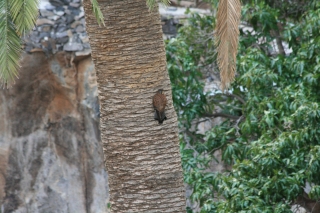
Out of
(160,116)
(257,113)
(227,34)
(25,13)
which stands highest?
(25,13)

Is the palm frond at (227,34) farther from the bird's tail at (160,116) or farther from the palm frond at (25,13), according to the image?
the palm frond at (25,13)

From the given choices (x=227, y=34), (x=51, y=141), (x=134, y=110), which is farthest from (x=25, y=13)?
(x=51, y=141)

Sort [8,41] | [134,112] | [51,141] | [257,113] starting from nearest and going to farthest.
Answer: [8,41], [134,112], [257,113], [51,141]

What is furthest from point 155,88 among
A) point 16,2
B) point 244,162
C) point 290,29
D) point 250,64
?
point 290,29

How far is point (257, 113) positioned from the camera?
7988mm

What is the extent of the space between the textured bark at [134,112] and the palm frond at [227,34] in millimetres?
A: 577

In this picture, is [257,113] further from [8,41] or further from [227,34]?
[8,41]

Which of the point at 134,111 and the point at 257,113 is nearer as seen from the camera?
the point at 134,111

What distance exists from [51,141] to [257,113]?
17.3ft

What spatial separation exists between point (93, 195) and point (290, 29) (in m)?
5.38

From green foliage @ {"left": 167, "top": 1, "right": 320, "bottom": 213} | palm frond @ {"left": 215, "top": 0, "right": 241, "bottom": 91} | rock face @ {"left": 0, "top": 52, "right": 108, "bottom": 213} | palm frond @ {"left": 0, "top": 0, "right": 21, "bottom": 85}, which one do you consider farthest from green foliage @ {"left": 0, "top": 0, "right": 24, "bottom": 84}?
rock face @ {"left": 0, "top": 52, "right": 108, "bottom": 213}

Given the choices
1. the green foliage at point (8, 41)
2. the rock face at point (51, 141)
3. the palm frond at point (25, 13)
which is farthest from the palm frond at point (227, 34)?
the rock face at point (51, 141)

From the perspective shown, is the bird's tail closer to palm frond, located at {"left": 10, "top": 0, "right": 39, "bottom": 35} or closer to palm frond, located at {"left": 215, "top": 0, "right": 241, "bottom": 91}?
palm frond, located at {"left": 215, "top": 0, "right": 241, "bottom": 91}

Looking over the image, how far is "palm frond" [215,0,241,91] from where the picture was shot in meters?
5.63
